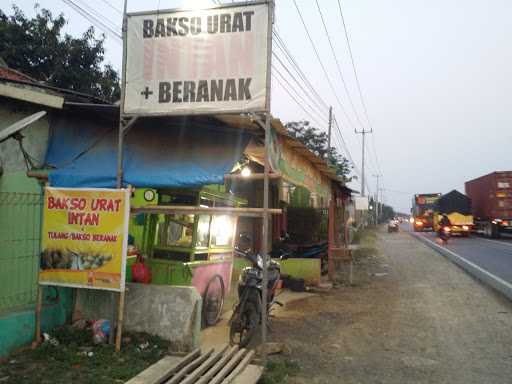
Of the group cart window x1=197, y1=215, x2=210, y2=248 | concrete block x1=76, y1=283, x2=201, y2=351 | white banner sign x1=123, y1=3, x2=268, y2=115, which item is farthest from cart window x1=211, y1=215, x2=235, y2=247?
white banner sign x1=123, y1=3, x2=268, y2=115

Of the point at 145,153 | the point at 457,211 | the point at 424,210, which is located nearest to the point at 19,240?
the point at 145,153

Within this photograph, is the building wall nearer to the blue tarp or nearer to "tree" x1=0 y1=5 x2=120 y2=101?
the blue tarp

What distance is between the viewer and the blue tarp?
6051 mm

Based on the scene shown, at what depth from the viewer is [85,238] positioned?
18.6 feet

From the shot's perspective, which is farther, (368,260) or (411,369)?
(368,260)

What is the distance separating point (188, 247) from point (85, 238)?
70.7 inches

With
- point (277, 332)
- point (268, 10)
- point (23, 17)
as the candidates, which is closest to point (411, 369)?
point (277, 332)

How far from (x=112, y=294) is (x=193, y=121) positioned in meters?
2.60

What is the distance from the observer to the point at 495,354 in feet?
19.9

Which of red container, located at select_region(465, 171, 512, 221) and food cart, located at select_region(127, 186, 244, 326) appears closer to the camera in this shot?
food cart, located at select_region(127, 186, 244, 326)

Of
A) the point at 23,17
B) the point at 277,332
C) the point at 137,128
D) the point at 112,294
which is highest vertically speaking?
the point at 23,17

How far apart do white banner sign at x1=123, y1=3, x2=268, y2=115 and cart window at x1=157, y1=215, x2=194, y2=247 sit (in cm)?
202

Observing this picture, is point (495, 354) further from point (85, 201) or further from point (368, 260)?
point (368, 260)

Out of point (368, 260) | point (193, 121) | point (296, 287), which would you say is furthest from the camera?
point (368, 260)
